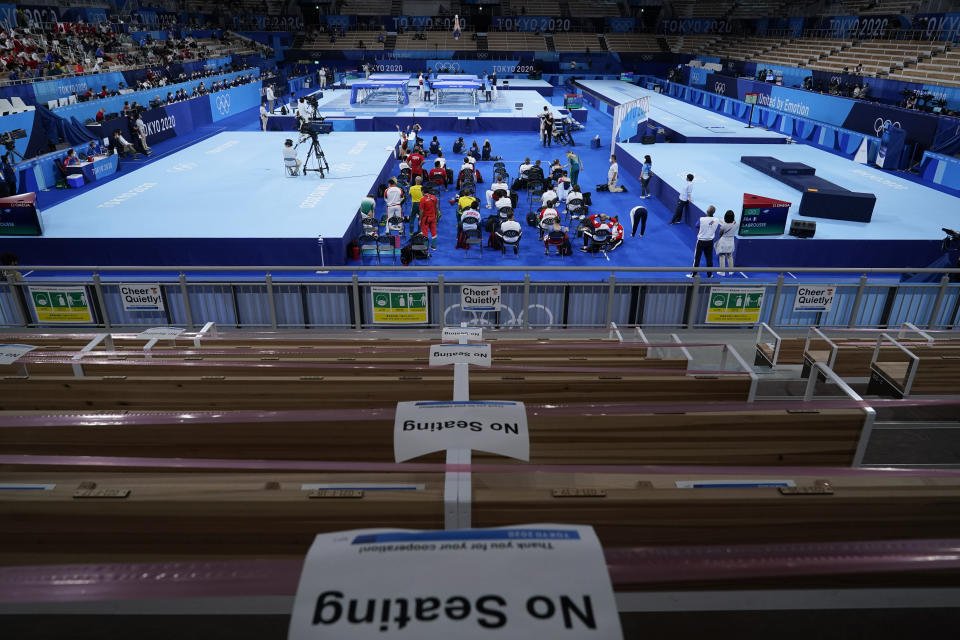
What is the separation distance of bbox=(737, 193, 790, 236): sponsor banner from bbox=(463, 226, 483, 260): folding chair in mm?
6719

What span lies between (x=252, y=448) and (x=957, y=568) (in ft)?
8.82

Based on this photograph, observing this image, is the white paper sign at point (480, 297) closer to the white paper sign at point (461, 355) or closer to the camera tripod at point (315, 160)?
the white paper sign at point (461, 355)

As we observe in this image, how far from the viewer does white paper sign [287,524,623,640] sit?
47.4 inches

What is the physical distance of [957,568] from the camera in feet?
5.41

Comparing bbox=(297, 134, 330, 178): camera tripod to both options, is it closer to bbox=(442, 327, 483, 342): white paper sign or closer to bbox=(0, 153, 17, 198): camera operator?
bbox=(0, 153, 17, 198): camera operator

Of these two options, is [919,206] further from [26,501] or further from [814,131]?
[26,501]

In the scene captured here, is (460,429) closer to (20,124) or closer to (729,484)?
(729,484)

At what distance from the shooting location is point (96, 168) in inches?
861

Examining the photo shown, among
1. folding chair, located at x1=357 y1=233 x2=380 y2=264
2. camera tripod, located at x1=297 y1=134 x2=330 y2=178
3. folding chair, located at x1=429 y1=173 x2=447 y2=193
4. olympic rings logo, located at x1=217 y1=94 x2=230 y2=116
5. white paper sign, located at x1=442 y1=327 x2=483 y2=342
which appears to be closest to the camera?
white paper sign, located at x1=442 y1=327 x2=483 y2=342

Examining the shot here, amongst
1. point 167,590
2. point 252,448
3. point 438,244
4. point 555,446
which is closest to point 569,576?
point 167,590

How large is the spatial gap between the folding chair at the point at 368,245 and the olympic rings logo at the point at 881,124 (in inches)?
923

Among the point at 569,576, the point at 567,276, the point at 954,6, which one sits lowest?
the point at 567,276

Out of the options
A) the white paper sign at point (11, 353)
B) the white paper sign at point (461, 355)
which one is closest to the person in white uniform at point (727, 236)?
the white paper sign at point (461, 355)

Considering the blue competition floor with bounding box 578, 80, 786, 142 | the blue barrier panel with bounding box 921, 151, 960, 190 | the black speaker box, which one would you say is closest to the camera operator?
the black speaker box
